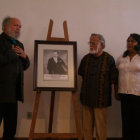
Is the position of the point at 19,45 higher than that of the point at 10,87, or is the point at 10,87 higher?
the point at 19,45

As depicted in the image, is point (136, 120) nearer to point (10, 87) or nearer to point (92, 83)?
point (92, 83)

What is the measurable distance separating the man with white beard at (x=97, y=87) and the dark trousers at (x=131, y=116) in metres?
0.19

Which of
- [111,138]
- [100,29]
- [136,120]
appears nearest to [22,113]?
[111,138]

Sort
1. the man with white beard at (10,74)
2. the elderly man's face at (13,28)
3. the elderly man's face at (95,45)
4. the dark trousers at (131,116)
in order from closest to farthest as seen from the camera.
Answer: the man with white beard at (10,74) < the elderly man's face at (13,28) < the dark trousers at (131,116) < the elderly man's face at (95,45)

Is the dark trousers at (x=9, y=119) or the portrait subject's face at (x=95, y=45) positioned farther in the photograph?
the portrait subject's face at (x=95, y=45)

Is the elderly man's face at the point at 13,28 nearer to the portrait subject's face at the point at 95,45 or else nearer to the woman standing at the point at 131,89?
the portrait subject's face at the point at 95,45

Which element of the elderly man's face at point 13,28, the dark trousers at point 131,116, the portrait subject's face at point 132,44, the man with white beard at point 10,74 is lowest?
the dark trousers at point 131,116

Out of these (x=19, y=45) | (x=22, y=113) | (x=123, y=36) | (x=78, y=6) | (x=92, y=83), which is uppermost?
(x=78, y=6)

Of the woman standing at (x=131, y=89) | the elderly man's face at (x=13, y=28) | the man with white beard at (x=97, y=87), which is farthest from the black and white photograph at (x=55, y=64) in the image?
the woman standing at (x=131, y=89)

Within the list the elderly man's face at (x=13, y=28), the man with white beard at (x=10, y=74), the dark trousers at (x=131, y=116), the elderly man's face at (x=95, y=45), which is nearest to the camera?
the man with white beard at (x=10, y=74)

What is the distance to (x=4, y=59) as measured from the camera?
1.48 m

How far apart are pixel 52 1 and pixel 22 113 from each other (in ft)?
5.46

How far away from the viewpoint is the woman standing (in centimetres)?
183

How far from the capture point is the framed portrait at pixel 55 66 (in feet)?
6.12
